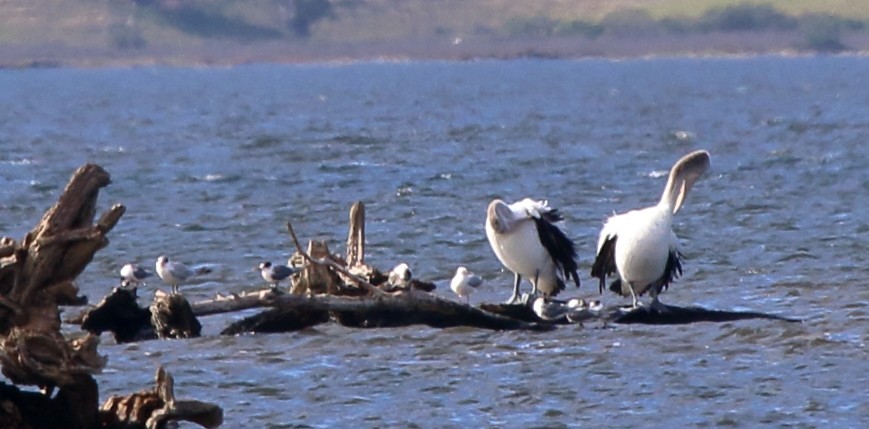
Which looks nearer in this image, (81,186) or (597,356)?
(81,186)

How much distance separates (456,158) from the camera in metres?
41.0

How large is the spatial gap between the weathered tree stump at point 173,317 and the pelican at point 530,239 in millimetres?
2620

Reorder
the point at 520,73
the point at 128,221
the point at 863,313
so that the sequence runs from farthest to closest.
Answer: the point at 520,73
the point at 128,221
the point at 863,313

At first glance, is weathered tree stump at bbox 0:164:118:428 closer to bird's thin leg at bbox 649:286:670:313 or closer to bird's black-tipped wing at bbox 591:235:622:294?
bird's thin leg at bbox 649:286:670:313

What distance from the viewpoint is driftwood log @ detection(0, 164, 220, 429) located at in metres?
11.3

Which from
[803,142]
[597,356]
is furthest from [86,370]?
[803,142]

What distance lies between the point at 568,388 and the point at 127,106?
6662cm

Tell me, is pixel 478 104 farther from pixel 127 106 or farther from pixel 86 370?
pixel 86 370

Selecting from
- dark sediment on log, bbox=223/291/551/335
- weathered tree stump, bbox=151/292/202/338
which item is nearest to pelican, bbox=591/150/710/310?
dark sediment on log, bbox=223/291/551/335

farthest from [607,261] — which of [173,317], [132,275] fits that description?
[132,275]

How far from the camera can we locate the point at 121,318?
15648 mm

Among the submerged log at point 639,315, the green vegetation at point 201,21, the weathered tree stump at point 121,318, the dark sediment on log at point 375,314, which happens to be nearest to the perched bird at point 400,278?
the dark sediment on log at point 375,314

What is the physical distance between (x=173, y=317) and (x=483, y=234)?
30.6 feet

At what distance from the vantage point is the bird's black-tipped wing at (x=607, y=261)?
16016 millimetres
